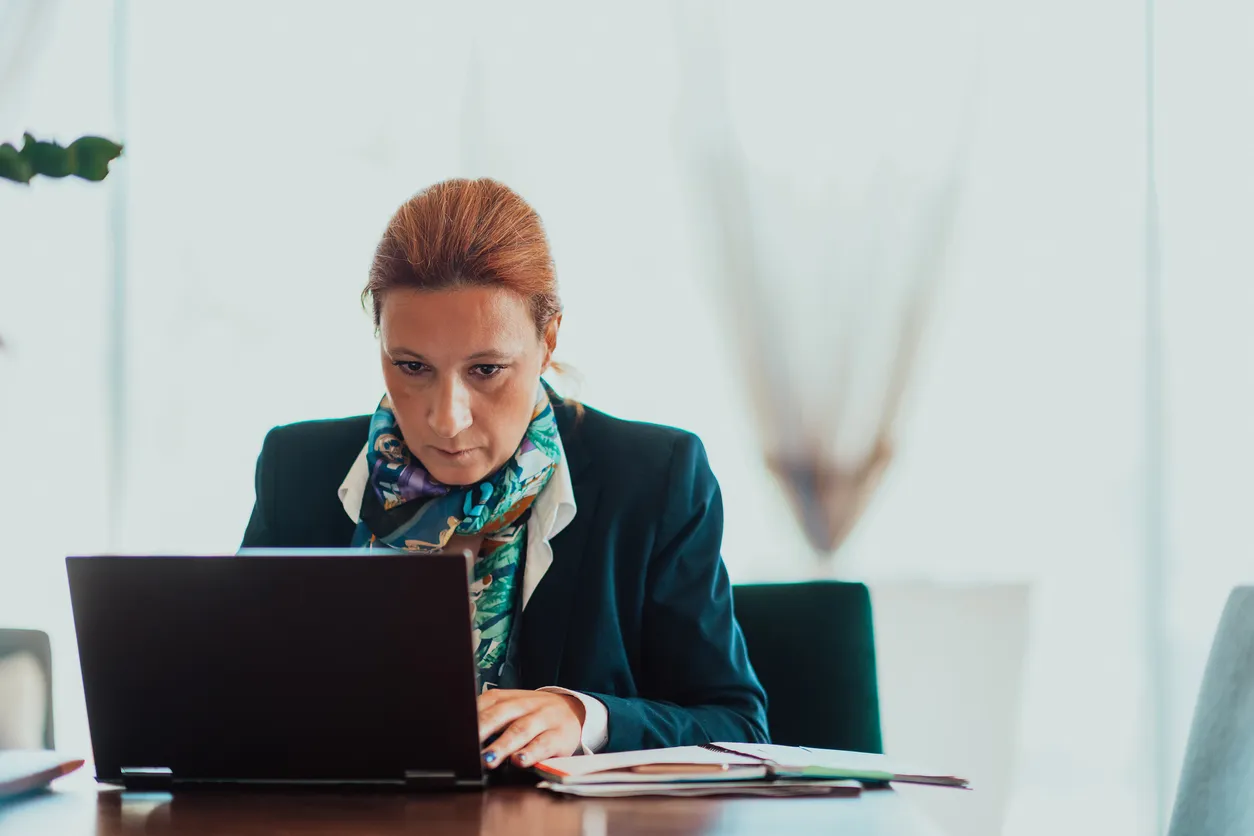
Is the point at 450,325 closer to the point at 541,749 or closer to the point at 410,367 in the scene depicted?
the point at 410,367

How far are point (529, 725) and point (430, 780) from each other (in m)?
0.13

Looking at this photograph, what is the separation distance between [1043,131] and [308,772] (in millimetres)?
2543

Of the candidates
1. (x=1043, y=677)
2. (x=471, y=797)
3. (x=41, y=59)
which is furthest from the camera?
(x=41, y=59)

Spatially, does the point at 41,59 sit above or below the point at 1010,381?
above

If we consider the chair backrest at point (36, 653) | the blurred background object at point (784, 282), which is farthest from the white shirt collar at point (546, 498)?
the blurred background object at point (784, 282)

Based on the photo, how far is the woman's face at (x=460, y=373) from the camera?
1.38 metres

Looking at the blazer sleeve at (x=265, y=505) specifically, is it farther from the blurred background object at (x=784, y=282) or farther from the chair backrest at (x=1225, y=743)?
the blurred background object at (x=784, y=282)

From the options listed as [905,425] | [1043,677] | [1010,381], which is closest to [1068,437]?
[1010,381]

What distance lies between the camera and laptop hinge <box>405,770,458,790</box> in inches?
38.4

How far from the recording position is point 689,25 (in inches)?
117

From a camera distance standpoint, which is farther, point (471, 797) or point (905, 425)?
point (905, 425)

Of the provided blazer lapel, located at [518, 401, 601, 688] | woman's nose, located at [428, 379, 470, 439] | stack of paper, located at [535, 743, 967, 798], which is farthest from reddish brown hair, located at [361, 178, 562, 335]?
stack of paper, located at [535, 743, 967, 798]

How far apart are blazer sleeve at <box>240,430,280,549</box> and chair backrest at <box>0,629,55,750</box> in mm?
270

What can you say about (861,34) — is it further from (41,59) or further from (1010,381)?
(41,59)
